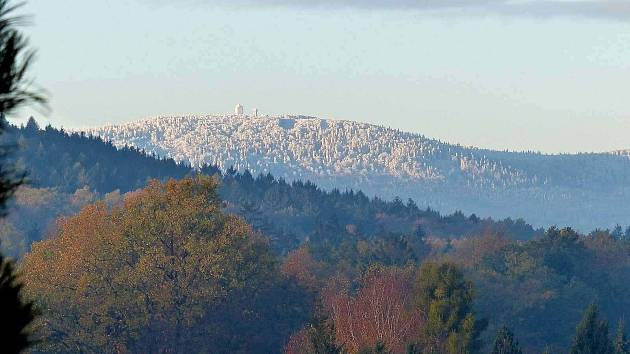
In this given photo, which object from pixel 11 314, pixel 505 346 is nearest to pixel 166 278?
pixel 505 346

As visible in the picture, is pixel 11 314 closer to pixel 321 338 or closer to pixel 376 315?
pixel 321 338

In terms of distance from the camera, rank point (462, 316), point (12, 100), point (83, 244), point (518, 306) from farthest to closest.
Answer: point (518, 306)
point (462, 316)
point (83, 244)
point (12, 100)

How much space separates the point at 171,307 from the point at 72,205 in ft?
323

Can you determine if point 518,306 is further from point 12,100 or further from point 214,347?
point 12,100

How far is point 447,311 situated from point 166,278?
1575 cm

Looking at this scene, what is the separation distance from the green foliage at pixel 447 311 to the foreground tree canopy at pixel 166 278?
22.8 ft

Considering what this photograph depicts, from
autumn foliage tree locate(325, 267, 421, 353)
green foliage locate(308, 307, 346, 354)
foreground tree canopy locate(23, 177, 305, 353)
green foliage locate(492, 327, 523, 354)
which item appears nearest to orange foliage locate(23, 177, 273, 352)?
foreground tree canopy locate(23, 177, 305, 353)

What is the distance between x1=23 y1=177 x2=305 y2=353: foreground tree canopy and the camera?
7525 centimetres

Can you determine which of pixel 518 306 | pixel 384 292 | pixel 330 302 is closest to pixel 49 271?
pixel 330 302

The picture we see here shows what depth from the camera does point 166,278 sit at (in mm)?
78750

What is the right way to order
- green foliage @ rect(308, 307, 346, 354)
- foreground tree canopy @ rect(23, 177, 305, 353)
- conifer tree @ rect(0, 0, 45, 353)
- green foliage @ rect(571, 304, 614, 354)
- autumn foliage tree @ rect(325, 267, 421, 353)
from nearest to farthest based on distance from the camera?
conifer tree @ rect(0, 0, 45, 353)
green foliage @ rect(308, 307, 346, 354)
foreground tree canopy @ rect(23, 177, 305, 353)
green foliage @ rect(571, 304, 614, 354)
autumn foliage tree @ rect(325, 267, 421, 353)

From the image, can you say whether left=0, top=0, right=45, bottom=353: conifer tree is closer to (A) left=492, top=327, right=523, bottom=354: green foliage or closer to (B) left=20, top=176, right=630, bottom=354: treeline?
(B) left=20, top=176, right=630, bottom=354: treeline

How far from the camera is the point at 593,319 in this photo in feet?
268

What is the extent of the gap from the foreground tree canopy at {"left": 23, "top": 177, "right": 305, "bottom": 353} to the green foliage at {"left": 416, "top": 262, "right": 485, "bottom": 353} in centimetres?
696
